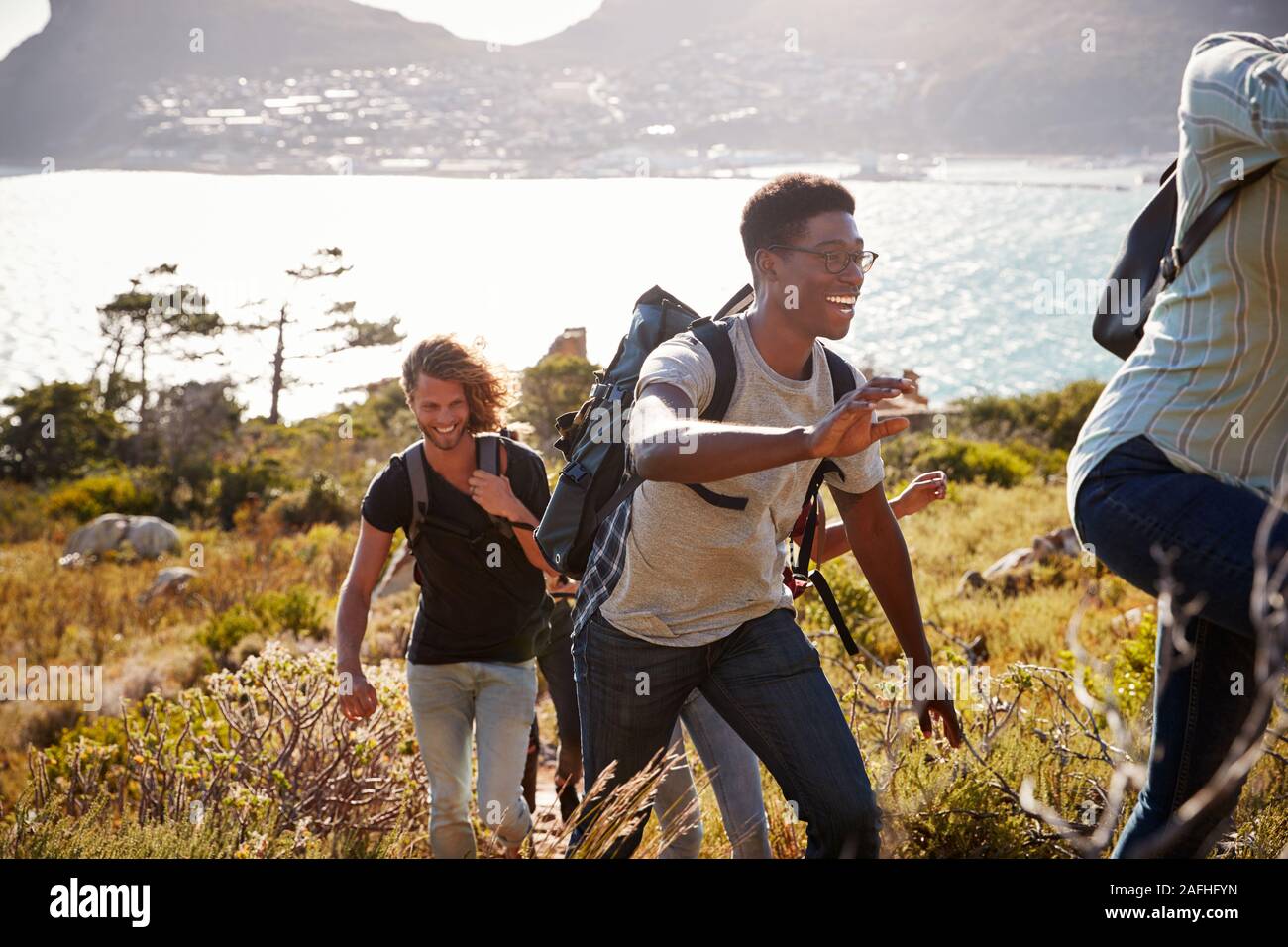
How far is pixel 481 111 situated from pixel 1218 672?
140510 mm

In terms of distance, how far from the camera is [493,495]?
11.7 ft

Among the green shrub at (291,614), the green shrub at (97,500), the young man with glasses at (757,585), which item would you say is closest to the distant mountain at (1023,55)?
the green shrub at (97,500)

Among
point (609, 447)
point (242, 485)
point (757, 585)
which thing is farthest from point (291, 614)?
point (242, 485)

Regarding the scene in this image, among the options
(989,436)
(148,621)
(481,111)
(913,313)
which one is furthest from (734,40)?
(148,621)

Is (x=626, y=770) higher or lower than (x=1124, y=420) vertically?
lower

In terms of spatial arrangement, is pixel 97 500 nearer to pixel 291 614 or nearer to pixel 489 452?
pixel 291 614

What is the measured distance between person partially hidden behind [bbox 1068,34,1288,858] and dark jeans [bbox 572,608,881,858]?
0.60 m

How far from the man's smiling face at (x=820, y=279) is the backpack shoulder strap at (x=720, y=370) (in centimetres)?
18

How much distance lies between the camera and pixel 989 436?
20766 mm

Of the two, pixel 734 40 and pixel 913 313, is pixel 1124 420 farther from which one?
pixel 734 40

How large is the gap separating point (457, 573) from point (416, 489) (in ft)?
1.00

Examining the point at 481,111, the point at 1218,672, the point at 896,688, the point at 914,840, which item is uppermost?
the point at 481,111

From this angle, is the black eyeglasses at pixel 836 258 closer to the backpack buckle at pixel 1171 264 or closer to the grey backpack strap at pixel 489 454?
the backpack buckle at pixel 1171 264

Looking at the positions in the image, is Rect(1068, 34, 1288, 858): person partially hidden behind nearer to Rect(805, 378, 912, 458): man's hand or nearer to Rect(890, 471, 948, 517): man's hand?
Rect(805, 378, 912, 458): man's hand
